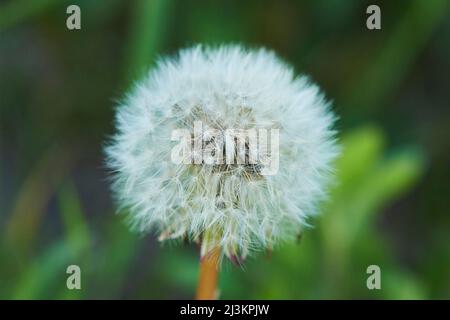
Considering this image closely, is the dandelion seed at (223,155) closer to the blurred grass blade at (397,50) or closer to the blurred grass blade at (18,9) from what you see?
the blurred grass blade at (18,9)

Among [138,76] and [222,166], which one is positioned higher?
[138,76]

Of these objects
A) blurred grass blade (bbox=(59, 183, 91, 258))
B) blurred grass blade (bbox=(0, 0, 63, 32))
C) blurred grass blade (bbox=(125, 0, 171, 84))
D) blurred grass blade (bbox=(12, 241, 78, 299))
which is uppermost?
blurred grass blade (bbox=(0, 0, 63, 32))

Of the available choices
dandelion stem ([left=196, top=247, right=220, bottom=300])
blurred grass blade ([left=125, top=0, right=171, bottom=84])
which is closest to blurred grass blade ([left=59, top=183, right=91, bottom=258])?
blurred grass blade ([left=125, top=0, right=171, bottom=84])

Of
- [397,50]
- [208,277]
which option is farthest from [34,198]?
[397,50]

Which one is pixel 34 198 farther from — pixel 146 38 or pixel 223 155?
pixel 223 155

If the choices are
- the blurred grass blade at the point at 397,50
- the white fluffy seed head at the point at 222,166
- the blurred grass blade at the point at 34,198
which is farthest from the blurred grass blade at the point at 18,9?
the blurred grass blade at the point at 397,50

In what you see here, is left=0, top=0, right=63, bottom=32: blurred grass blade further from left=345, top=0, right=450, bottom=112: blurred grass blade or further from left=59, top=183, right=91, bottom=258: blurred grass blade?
left=345, top=0, right=450, bottom=112: blurred grass blade
